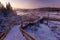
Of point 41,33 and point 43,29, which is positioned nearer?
point 41,33

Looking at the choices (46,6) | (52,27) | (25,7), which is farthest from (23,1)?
(52,27)

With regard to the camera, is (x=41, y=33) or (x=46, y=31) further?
(x=46, y=31)

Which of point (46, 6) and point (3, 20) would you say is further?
point (46, 6)

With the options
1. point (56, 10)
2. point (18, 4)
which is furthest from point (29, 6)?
point (56, 10)

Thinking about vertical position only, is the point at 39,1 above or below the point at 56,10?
above

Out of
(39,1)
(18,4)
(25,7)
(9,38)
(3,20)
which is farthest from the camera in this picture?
(39,1)

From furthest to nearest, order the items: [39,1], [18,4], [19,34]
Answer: [39,1] → [18,4] → [19,34]

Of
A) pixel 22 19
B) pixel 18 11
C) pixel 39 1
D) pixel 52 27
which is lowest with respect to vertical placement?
pixel 52 27

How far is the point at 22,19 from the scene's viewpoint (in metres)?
2.25

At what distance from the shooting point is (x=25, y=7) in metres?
2.39

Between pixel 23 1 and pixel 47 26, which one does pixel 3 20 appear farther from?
pixel 47 26

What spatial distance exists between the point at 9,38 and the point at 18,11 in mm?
744

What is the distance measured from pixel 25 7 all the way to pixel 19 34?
75cm

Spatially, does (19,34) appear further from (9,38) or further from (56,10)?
(56,10)
